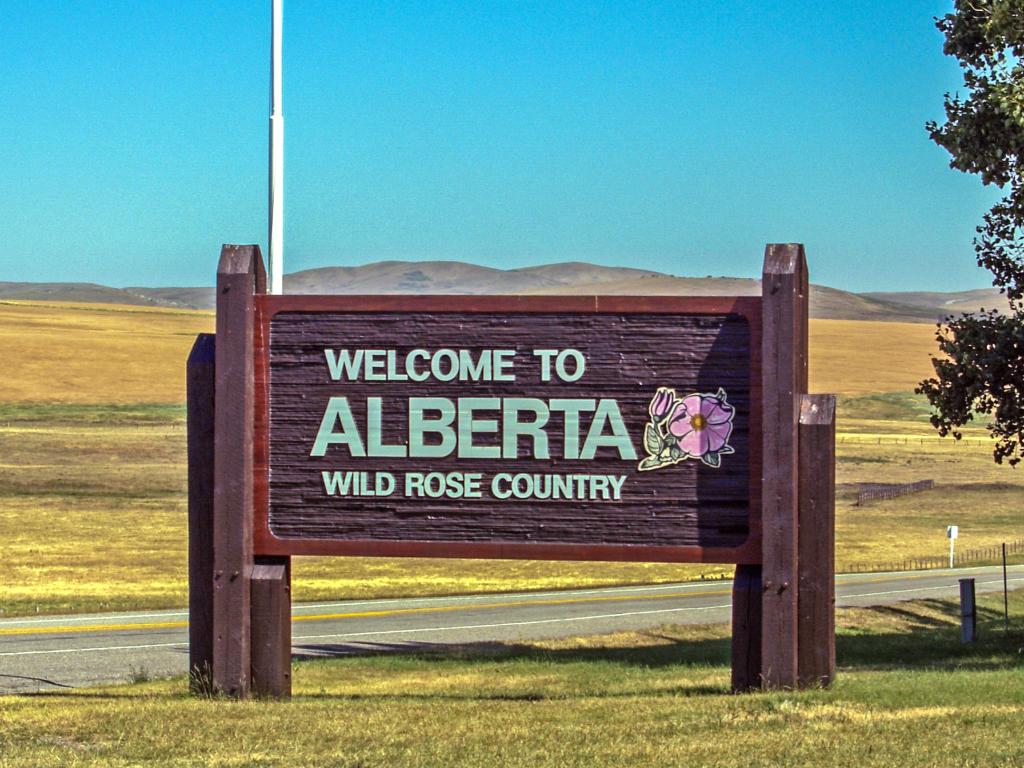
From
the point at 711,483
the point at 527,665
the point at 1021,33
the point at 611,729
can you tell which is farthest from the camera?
the point at 527,665

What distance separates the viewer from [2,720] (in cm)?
1051

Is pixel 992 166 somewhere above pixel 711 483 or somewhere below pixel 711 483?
above

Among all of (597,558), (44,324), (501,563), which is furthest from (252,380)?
(44,324)

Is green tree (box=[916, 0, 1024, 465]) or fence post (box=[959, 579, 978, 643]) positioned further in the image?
fence post (box=[959, 579, 978, 643])

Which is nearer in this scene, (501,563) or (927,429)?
(501,563)

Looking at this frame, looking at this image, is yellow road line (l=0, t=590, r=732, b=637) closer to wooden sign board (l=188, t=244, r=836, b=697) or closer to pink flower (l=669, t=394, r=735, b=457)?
wooden sign board (l=188, t=244, r=836, b=697)

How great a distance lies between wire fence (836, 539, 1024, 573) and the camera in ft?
163

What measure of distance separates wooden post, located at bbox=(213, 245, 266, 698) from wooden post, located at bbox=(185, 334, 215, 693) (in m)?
0.17

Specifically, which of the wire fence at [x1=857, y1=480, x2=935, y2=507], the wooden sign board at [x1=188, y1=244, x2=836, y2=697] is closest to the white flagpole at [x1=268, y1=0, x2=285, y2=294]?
the wooden sign board at [x1=188, y1=244, x2=836, y2=697]

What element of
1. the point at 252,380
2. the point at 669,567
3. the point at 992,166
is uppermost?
the point at 992,166

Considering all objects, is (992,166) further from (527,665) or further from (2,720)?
(2,720)

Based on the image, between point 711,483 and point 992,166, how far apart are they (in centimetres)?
844

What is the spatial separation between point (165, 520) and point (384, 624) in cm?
2725

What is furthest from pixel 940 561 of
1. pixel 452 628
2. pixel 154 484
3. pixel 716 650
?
pixel 154 484
